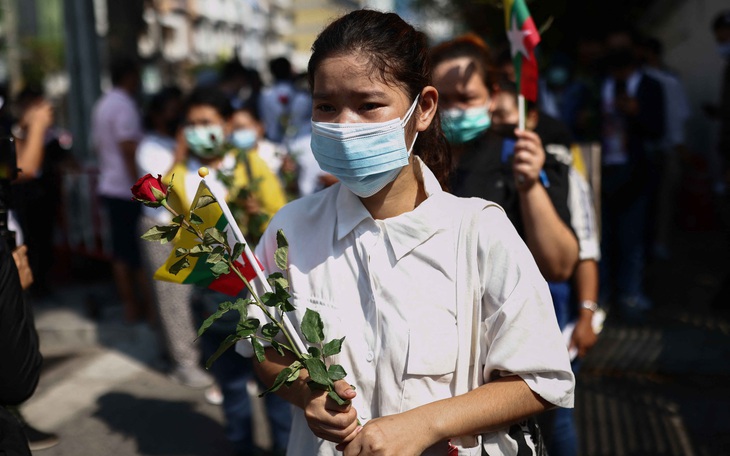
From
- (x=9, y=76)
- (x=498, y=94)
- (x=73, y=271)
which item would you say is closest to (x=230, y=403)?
(x=498, y=94)

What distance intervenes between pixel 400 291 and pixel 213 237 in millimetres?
446

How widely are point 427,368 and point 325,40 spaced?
0.80 meters

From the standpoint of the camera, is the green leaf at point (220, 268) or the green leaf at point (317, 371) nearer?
the green leaf at point (317, 371)

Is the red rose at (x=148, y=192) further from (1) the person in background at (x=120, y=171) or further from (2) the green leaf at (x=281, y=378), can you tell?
(1) the person in background at (x=120, y=171)

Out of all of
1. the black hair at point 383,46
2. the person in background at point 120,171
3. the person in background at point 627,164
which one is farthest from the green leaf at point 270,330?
the person in background at point 627,164

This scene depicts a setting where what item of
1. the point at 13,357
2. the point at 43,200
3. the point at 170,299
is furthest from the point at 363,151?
the point at 43,200

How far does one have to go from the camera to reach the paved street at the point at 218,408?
4539mm

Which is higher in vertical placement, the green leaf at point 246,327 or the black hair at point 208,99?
the black hair at point 208,99

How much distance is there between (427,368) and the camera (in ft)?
5.73

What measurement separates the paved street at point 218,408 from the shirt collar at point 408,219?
9.43 ft

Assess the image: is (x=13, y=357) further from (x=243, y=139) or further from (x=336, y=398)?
(x=243, y=139)

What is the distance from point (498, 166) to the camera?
2.83 metres

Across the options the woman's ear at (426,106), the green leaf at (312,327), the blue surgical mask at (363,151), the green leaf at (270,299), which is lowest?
the green leaf at (312,327)

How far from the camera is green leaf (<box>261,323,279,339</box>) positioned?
1799 mm
